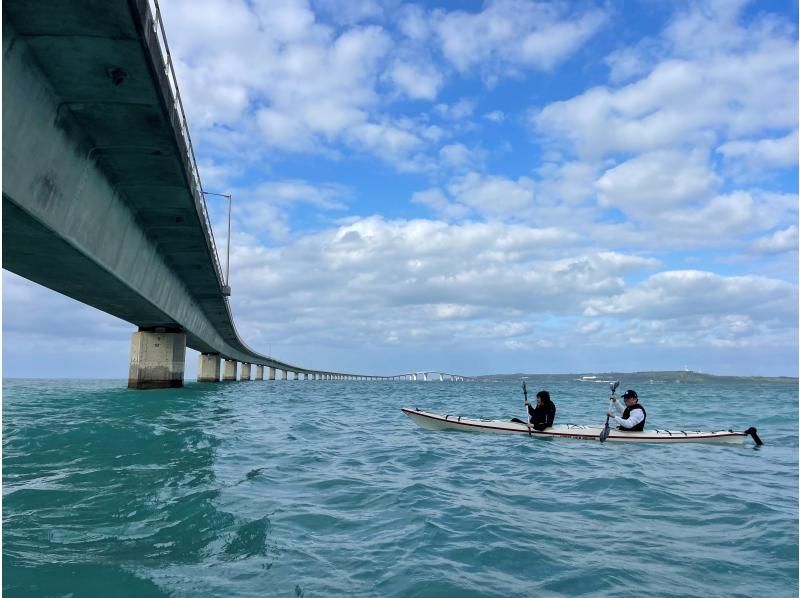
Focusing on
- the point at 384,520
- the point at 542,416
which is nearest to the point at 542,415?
the point at 542,416

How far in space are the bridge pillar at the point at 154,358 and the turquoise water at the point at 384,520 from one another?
844 inches

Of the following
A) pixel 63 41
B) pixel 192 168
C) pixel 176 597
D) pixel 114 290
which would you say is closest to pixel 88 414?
pixel 114 290

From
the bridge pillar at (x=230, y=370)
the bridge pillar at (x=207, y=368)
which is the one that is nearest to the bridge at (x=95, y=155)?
the bridge pillar at (x=207, y=368)

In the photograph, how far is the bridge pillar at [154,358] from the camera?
35.1m

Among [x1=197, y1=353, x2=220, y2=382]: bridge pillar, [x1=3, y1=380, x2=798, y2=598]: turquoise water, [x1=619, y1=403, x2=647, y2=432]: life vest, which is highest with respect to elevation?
[x1=197, y1=353, x2=220, y2=382]: bridge pillar

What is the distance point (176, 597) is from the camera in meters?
4.84

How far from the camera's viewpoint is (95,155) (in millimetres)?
13125

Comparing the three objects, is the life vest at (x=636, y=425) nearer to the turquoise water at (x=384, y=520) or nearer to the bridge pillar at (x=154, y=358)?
the turquoise water at (x=384, y=520)

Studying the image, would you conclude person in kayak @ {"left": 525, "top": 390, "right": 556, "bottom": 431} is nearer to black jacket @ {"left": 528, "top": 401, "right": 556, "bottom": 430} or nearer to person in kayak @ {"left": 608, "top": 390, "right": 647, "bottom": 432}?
black jacket @ {"left": 528, "top": 401, "right": 556, "bottom": 430}

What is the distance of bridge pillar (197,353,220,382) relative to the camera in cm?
6153

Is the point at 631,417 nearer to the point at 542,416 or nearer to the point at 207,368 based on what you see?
the point at 542,416

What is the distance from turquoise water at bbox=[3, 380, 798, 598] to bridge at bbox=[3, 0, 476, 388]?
521 cm

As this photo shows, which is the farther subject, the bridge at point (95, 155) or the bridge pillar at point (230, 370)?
the bridge pillar at point (230, 370)

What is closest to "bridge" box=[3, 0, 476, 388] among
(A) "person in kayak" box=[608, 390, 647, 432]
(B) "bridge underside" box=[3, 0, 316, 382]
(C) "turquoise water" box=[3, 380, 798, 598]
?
(B) "bridge underside" box=[3, 0, 316, 382]
